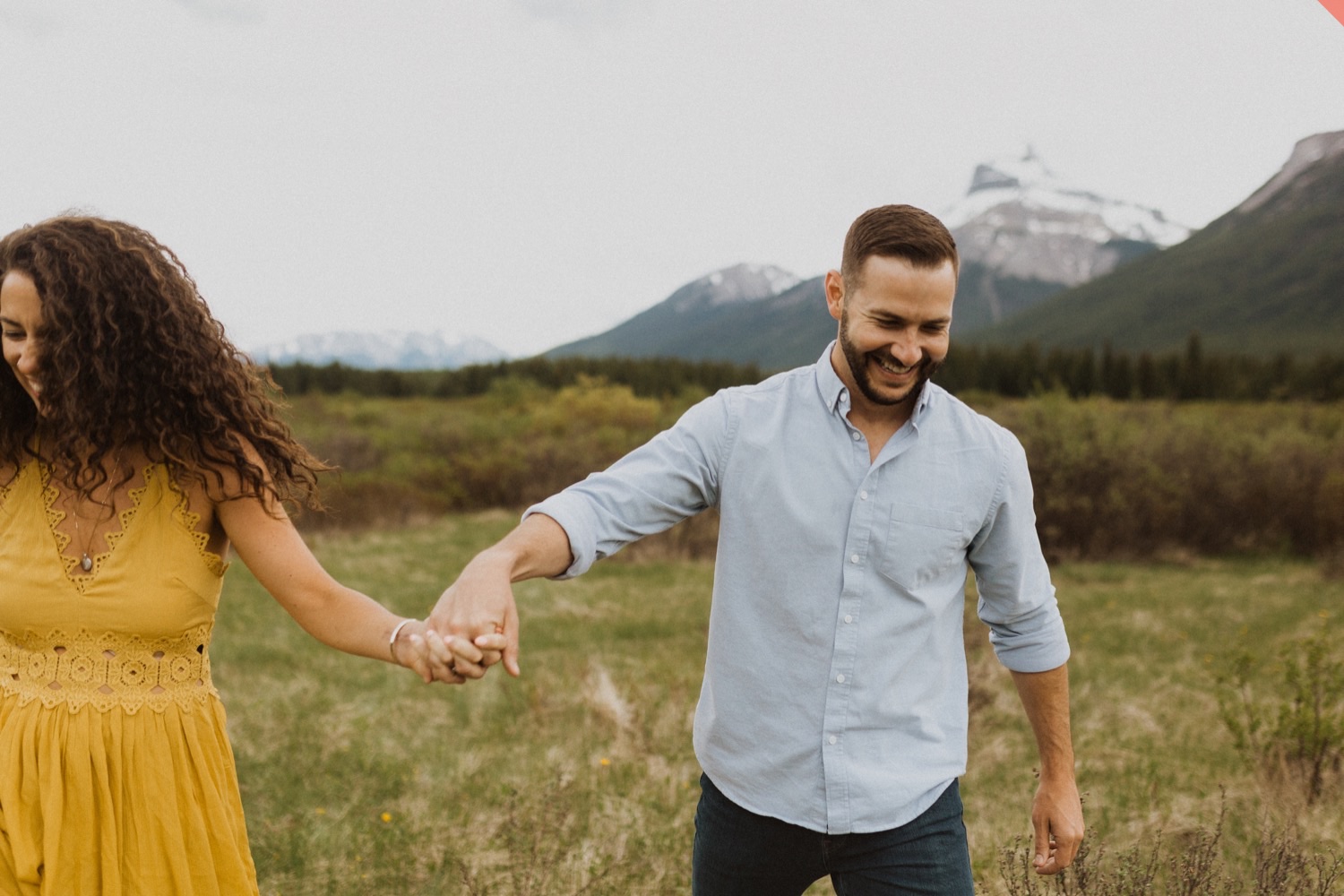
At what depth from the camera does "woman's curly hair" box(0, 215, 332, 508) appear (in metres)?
1.96

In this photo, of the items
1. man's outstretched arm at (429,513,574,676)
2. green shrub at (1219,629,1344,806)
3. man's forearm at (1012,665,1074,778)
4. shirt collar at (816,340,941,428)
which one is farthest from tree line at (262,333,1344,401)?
man's outstretched arm at (429,513,574,676)

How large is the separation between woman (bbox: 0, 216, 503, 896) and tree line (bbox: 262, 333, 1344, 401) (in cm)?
5548

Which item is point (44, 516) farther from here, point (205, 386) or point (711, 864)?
point (711, 864)

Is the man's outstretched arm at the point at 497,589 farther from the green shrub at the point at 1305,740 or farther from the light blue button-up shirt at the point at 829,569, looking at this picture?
the green shrub at the point at 1305,740

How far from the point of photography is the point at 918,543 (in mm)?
2049

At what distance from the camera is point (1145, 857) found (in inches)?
184

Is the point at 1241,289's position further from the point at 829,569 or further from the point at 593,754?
the point at 829,569

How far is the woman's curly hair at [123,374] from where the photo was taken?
6.44 ft

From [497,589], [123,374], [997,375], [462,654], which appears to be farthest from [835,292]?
[997,375]

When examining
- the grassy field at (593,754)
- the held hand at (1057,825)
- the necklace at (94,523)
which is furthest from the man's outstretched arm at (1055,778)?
the necklace at (94,523)

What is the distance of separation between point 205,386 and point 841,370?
137cm

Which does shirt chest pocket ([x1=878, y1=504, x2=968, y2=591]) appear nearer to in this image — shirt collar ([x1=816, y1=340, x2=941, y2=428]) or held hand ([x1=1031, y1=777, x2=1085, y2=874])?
shirt collar ([x1=816, y1=340, x2=941, y2=428])

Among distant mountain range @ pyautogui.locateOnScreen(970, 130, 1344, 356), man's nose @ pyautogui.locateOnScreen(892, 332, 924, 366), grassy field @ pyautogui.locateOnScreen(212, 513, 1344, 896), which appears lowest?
grassy field @ pyautogui.locateOnScreen(212, 513, 1344, 896)

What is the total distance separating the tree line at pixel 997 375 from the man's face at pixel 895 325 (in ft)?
182
